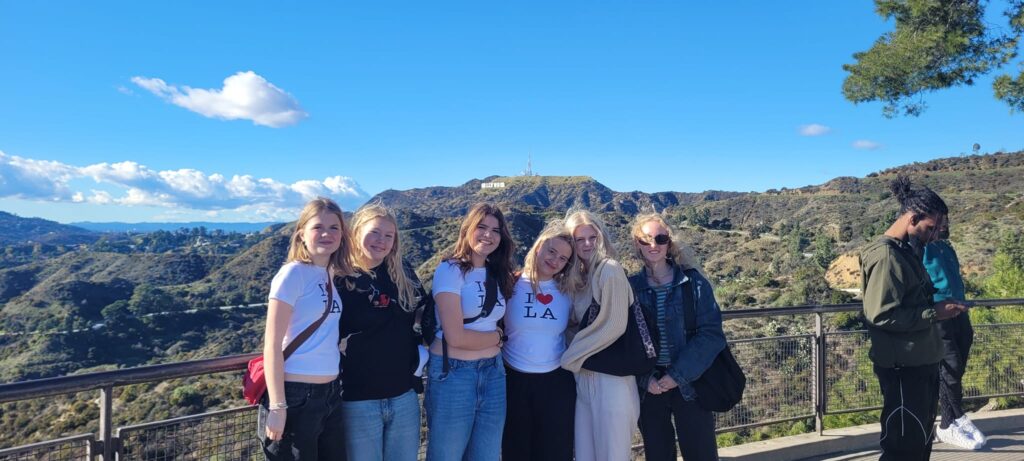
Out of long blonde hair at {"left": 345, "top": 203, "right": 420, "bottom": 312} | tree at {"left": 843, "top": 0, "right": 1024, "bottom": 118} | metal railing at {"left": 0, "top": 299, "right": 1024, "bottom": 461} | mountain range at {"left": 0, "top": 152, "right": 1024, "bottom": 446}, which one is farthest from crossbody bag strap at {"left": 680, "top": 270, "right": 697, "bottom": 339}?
mountain range at {"left": 0, "top": 152, "right": 1024, "bottom": 446}

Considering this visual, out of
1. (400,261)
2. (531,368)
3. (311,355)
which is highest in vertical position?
(400,261)

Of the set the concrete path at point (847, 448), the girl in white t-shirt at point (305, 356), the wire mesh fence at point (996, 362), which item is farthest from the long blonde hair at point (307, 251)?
the wire mesh fence at point (996, 362)

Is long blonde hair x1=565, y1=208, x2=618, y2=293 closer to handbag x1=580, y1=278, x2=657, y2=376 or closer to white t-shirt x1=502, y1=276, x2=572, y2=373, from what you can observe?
white t-shirt x1=502, y1=276, x2=572, y2=373

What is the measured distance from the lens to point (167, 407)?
20344 millimetres

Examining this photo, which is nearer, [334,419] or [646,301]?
[334,419]

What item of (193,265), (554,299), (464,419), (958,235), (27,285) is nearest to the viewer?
(464,419)

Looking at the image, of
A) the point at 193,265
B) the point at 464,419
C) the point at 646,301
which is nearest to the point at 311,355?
the point at 464,419

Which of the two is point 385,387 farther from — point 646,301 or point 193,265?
point 193,265

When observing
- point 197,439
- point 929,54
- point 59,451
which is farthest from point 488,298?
point 929,54

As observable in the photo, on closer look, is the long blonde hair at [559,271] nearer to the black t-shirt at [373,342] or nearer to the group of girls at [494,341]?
the group of girls at [494,341]

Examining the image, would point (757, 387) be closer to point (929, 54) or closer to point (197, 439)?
point (197, 439)

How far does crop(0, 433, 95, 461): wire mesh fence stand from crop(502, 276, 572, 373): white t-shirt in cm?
167

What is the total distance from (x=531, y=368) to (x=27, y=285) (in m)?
90.1

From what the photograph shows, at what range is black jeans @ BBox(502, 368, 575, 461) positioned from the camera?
105 inches
